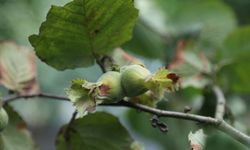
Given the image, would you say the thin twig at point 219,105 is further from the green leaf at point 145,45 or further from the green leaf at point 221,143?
the green leaf at point 145,45

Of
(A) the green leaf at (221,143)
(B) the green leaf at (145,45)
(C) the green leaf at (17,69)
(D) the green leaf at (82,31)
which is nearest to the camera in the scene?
(A) the green leaf at (221,143)

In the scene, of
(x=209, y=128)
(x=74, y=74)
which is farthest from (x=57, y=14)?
(x=74, y=74)

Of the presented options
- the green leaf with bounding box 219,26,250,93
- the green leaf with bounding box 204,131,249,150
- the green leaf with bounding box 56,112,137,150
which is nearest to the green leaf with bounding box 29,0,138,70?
the green leaf with bounding box 56,112,137,150

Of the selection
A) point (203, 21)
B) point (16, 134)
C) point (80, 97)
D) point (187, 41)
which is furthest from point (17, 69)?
point (203, 21)

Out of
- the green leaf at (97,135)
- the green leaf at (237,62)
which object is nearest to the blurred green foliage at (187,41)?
the green leaf at (237,62)

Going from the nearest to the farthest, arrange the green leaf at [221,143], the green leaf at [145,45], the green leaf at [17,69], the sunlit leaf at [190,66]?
the green leaf at [221,143]
the green leaf at [17,69]
the sunlit leaf at [190,66]
the green leaf at [145,45]

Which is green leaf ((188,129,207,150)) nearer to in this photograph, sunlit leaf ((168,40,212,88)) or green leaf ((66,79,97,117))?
green leaf ((66,79,97,117))
